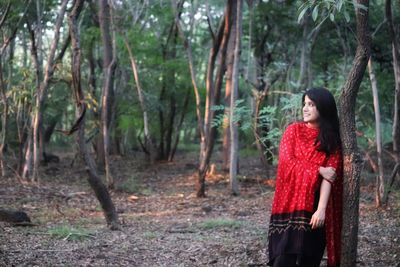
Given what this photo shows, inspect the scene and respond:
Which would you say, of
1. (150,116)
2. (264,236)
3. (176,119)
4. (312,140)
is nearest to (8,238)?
(264,236)

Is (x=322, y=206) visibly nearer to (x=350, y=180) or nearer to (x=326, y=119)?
(x=350, y=180)

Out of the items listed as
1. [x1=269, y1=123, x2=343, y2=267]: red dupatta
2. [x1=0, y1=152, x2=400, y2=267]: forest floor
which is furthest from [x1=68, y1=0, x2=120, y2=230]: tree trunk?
[x1=269, y1=123, x2=343, y2=267]: red dupatta

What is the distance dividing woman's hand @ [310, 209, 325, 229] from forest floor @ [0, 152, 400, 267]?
2132 millimetres

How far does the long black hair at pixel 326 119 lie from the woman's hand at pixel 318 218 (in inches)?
18.0

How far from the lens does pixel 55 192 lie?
13438 mm

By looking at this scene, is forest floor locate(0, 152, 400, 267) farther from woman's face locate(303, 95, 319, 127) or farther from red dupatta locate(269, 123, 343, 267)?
woman's face locate(303, 95, 319, 127)

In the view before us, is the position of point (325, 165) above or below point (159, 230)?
above

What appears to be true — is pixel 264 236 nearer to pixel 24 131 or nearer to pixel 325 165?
pixel 325 165

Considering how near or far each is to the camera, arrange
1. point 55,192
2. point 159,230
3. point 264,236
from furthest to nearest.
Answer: point 55,192 → point 159,230 → point 264,236

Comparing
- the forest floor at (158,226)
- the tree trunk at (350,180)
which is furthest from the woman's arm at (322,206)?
the forest floor at (158,226)

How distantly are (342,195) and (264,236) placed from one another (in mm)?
3355

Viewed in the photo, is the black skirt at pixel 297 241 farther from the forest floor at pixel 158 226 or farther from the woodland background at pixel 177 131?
the forest floor at pixel 158 226

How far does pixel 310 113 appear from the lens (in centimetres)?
429

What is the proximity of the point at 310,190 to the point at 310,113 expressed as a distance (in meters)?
0.58
